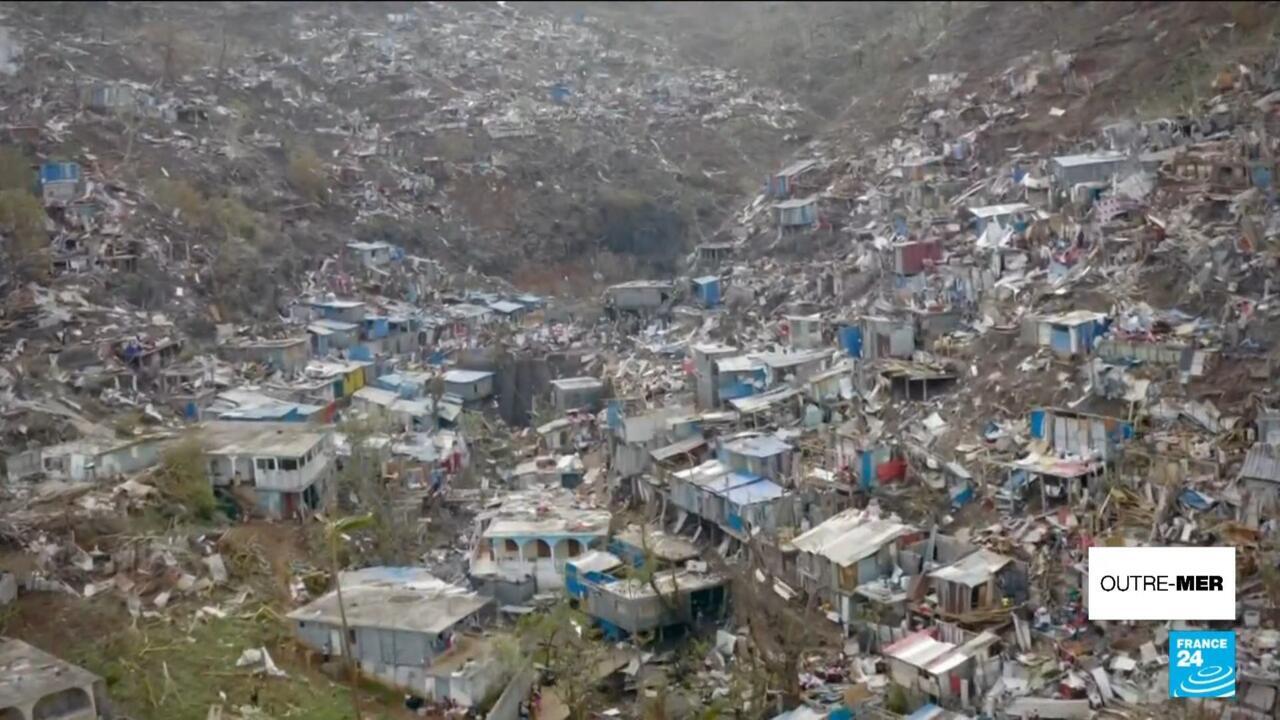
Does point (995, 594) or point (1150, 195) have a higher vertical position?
point (1150, 195)

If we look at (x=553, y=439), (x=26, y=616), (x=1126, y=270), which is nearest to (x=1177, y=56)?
(x=1126, y=270)

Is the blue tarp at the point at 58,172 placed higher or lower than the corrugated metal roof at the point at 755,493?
higher

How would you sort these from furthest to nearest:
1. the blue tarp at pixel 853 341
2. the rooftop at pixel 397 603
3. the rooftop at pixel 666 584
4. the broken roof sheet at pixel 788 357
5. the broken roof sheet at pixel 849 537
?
the blue tarp at pixel 853 341, the broken roof sheet at pixel 788 357, the rooftop at pixel 666 584, the broken roof sheet at pixel 849 537, the rooftop at pixel 397 603

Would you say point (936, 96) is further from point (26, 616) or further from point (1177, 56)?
point (26, 616)

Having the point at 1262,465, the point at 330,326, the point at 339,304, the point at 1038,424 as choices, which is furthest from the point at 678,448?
the point at 339,304

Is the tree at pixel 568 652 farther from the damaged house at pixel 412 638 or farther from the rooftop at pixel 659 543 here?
the rooftop at pixel 659 543

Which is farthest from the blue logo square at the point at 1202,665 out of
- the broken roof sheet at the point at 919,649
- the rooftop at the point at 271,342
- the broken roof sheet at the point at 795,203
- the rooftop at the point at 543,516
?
the broken roof sheet at the point at 795,203

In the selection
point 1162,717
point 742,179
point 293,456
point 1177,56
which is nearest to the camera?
point 1162,717
